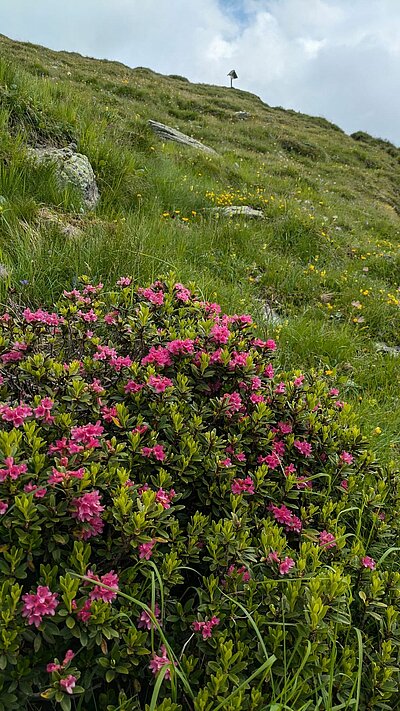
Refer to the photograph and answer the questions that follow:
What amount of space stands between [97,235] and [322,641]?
145 inches

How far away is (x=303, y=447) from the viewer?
2012mm

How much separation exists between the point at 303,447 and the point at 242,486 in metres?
0.38

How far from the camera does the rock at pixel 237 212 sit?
7.16 m

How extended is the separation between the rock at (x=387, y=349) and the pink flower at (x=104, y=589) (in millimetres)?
4060

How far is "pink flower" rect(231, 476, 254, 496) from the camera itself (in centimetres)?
175

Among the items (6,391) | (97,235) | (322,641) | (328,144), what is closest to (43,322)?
(6,391)

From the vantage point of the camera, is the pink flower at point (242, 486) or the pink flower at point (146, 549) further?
the pink flower at point (242, 486)

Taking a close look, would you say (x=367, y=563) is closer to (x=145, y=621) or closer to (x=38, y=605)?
(x=145, y=621)

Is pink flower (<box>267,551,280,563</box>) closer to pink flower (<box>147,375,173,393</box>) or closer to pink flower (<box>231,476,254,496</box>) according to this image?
pink flower (<box>231,476,254,496</box>)

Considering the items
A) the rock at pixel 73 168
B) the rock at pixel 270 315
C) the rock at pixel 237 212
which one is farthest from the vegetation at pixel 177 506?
the rock at pixel 237 212

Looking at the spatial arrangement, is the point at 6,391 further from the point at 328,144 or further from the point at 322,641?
the point at 328,144

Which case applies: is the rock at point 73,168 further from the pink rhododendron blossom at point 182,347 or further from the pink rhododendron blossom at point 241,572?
the pink rhododendron blossom at point 241,572

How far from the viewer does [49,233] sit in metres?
4.04

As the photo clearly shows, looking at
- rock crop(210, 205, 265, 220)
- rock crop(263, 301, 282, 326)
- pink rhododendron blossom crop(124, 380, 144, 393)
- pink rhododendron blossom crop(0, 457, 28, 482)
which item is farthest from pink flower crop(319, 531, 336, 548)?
rock crop(210, 205, 265, 220)
